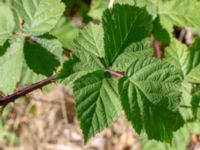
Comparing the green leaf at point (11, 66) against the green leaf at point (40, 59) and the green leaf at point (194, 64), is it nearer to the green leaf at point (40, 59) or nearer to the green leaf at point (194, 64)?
the green leaf at point (40, 59)

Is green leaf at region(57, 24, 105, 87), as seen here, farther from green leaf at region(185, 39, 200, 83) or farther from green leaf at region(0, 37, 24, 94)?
green leaf at region(185, 39, 200, 83)

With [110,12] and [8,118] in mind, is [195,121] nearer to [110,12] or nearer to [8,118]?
[110,12]

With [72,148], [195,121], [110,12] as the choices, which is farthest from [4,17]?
[72,148]

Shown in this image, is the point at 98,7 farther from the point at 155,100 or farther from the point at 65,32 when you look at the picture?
the point at 155,100

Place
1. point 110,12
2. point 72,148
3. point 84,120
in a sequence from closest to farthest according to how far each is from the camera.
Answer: point 84,120, point 110,12, point 72,148

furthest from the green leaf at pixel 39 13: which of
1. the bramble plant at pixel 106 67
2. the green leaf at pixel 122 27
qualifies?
the green leaf at pixel 122 27

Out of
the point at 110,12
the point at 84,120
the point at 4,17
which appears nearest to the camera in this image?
the point at 84,120
